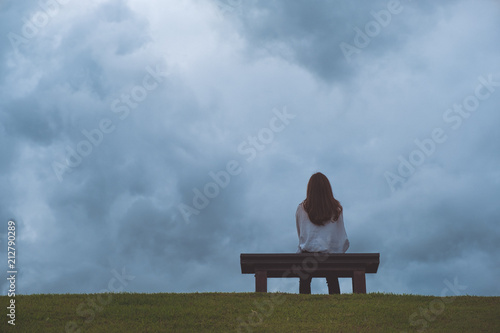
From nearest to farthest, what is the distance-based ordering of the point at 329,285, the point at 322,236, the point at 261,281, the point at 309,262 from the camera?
the point at 309,262
the point at 261,281
the point at 322,236
the point at 329,285

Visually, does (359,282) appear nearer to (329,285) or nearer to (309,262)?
(329,285)

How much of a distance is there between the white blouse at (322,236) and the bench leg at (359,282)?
0.47m

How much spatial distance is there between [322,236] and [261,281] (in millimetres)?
1204

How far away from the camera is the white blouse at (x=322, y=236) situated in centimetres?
880

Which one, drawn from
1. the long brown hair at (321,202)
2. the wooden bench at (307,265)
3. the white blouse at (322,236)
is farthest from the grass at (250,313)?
the long brown hair at (321,202)

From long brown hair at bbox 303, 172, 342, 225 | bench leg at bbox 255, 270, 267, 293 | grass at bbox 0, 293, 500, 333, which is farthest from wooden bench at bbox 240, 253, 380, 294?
long brown hair at bbox 303, 172, 342, 225

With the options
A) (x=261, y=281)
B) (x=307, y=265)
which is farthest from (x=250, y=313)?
(x=307, y=265)

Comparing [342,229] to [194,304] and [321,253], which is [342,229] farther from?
[194,304]

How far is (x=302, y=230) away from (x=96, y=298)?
336cm

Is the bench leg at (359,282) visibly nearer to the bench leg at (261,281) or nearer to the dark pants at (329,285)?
the dark pants at (329,285)

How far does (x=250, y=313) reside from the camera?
767 centimetres

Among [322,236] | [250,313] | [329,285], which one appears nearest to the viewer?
[250,313]

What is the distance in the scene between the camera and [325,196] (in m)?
8.89

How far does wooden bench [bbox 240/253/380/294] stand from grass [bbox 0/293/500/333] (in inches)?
11.8
